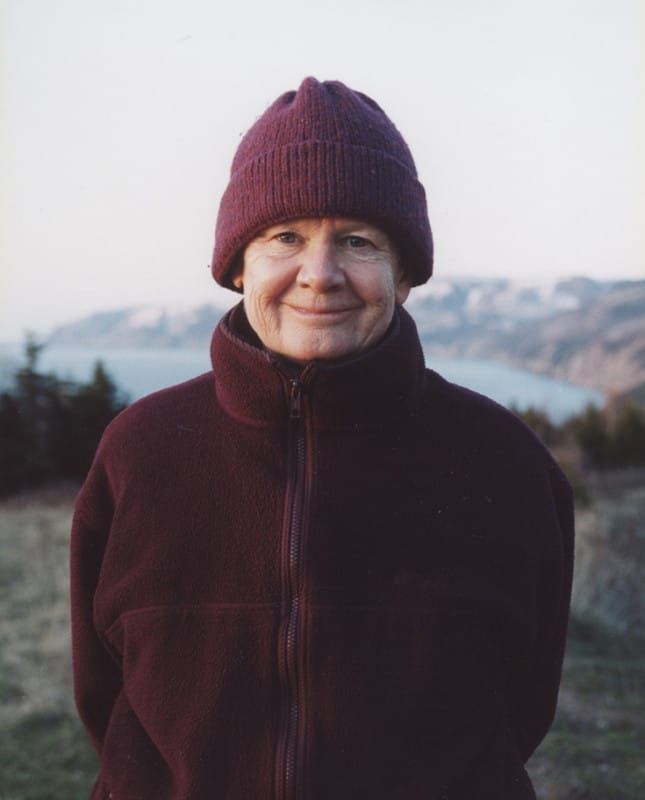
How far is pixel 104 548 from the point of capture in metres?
2.11

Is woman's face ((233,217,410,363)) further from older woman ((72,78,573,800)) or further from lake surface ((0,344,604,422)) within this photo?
lake surface ((0,344,604,422))

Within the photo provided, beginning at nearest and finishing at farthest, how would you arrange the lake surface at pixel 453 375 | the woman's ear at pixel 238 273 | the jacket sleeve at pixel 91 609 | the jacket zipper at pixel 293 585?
1. the jacket zipper at pixel 293 585
2. the woman's ear at pixel 238 273
3. the jacket sleeve at pixel 91 609
4. the lake surface at pixel 453 375

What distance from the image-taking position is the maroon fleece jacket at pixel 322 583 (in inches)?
69.6

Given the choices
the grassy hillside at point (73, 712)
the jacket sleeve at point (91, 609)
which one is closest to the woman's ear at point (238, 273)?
the jacket sleeve at point (91, 609)

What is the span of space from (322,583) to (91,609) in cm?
71

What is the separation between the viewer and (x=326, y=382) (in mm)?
1803

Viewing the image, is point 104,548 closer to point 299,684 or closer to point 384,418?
point 299,684

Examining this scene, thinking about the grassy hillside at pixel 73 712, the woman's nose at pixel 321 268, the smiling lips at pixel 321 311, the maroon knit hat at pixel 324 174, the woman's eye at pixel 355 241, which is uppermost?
the maroon knit hat at pixel 324 174

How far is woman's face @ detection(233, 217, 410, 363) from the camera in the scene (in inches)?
69.7

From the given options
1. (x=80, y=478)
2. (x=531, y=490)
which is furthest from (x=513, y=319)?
(x=531, y=490)

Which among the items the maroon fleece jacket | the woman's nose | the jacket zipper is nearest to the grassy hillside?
the maroon fleece jacket

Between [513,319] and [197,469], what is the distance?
1293cm

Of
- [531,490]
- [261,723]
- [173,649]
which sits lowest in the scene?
[261,723]

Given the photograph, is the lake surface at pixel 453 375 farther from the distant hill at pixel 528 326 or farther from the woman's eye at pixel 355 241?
the woman's eye at pixel 355 241
